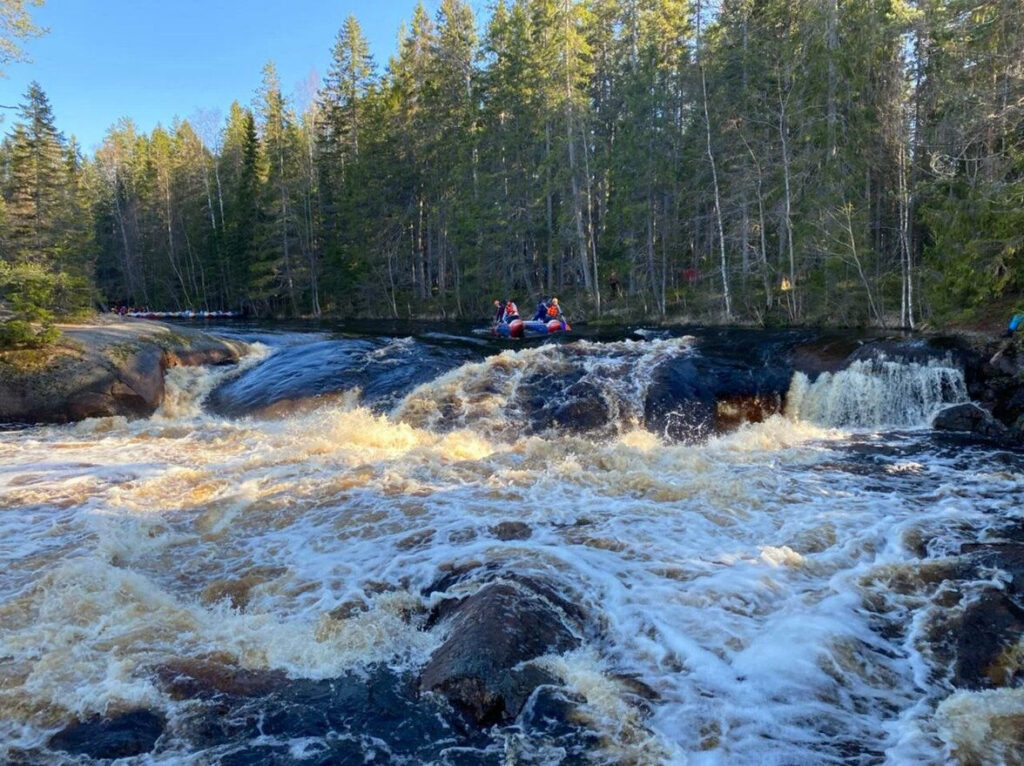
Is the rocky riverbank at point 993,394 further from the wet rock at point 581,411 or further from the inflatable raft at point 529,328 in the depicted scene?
the inflatable raft at point 529,328

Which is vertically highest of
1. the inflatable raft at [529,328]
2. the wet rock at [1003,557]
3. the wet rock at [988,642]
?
the inflatable raft at [529,328]

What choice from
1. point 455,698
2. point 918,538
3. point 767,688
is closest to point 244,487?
point 455,698

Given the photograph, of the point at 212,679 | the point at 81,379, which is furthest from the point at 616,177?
the point at 212,679

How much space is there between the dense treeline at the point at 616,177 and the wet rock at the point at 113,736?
12.9 meters

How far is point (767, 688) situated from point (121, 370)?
14.6m

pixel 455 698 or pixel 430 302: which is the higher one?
pixel 430 302

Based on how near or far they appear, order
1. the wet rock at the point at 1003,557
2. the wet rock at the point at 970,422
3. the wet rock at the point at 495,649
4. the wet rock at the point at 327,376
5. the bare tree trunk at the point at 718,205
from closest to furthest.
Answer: the wet rock at the point at 495,649 < the wet rock at the point at 1003,557 < the wet rock at the point at 970,422 < the wet rock at the point at 327,376 < the bare tree trunk at the point at 718,205

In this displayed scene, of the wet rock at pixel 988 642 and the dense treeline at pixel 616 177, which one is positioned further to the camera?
the dense treeline at pixel 616 177

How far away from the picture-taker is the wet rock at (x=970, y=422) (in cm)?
1084

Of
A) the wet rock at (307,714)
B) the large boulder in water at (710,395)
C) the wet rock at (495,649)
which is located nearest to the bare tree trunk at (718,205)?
the large boulder in water at (710,395)

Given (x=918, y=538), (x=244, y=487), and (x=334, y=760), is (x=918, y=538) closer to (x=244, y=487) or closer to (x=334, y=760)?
(x=334, y=760)

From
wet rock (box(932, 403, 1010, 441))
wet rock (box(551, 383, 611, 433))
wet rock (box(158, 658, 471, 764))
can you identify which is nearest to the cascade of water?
wet rock (box(932, 403, 1010, 441))

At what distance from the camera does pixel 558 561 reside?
245 inches

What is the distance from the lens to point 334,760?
3.84 meters
